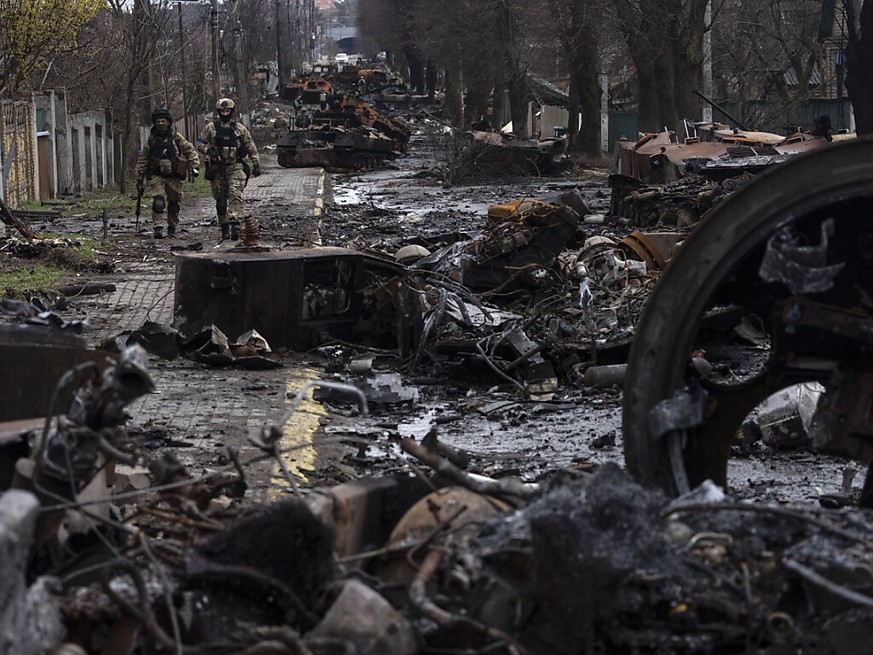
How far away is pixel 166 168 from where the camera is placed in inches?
848

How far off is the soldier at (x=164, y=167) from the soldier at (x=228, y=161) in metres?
0.74

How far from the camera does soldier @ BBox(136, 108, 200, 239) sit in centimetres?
2130

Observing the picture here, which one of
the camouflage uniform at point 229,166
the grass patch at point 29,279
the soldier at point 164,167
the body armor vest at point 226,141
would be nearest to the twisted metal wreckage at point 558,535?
the grass patch at point 29,279

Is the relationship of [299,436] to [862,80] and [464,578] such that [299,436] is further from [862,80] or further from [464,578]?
[862,80]

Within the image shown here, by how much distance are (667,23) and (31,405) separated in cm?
3043

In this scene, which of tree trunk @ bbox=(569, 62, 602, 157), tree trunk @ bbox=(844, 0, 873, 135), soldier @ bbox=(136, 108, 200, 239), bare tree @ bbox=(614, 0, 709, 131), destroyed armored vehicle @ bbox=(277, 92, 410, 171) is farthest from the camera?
tree trunk @ bbox=(569, 62, 602, 157)

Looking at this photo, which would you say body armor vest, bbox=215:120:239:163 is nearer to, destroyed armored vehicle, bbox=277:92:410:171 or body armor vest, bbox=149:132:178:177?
body armor vest, bbox=149:132:178:177

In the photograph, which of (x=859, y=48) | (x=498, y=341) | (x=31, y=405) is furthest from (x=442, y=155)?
(x=31, y=405)

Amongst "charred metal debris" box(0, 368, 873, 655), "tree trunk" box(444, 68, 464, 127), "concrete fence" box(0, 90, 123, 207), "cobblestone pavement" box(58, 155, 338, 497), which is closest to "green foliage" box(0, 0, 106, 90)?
"concrete fence" box(0, 90, 123, 207)

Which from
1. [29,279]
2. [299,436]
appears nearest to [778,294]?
[299,436]

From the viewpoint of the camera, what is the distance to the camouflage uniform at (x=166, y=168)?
21.4 m

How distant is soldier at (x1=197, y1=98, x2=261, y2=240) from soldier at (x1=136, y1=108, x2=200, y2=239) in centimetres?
74

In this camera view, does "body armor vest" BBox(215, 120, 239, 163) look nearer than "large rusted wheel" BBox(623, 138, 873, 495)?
No

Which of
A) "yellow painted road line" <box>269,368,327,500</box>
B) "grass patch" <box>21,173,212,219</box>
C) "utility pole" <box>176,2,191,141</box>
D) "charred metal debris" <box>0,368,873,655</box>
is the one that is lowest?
"yellow painted road line" <box>269,368,327,500</box>
